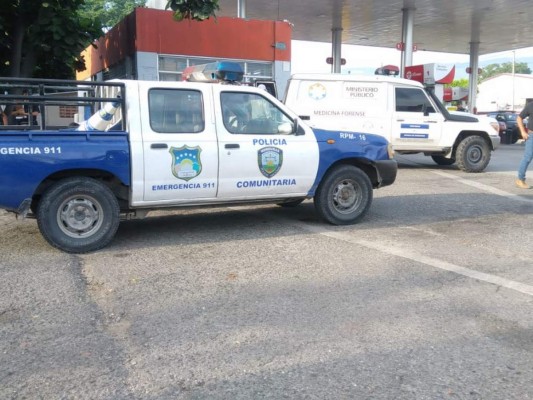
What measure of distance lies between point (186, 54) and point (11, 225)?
11448mm

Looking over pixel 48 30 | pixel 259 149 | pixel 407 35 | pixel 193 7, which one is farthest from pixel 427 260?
pixel 407 35

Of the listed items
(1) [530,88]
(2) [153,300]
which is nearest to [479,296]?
(2) [153,300]

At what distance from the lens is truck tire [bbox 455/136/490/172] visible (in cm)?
1296

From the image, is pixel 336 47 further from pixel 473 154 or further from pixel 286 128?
pixel 286 128

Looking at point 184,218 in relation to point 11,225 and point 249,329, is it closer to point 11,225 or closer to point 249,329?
point 11,225

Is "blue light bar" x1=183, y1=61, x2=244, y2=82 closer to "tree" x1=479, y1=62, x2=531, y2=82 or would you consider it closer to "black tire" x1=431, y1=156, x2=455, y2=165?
"black tire" x1=431, y1=156, x2=455, y2=165

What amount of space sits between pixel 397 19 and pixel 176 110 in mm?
23384

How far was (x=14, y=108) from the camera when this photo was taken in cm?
665

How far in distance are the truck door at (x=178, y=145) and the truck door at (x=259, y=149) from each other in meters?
0.15

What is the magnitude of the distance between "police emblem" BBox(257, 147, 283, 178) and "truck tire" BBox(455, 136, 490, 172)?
25.7 ft

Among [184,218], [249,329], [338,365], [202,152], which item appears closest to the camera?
[338,365]

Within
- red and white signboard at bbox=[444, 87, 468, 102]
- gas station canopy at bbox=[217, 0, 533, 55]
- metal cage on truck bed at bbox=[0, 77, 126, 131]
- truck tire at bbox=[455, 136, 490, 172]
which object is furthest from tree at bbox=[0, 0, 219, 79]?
red and white signboard at bbox=[444, 87, 468, 102]

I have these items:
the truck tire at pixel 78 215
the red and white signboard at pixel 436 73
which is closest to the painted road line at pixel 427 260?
the truck tire at pixel 78 215

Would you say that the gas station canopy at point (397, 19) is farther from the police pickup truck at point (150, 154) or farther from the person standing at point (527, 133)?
the police pickup truck at point (150, 154)
